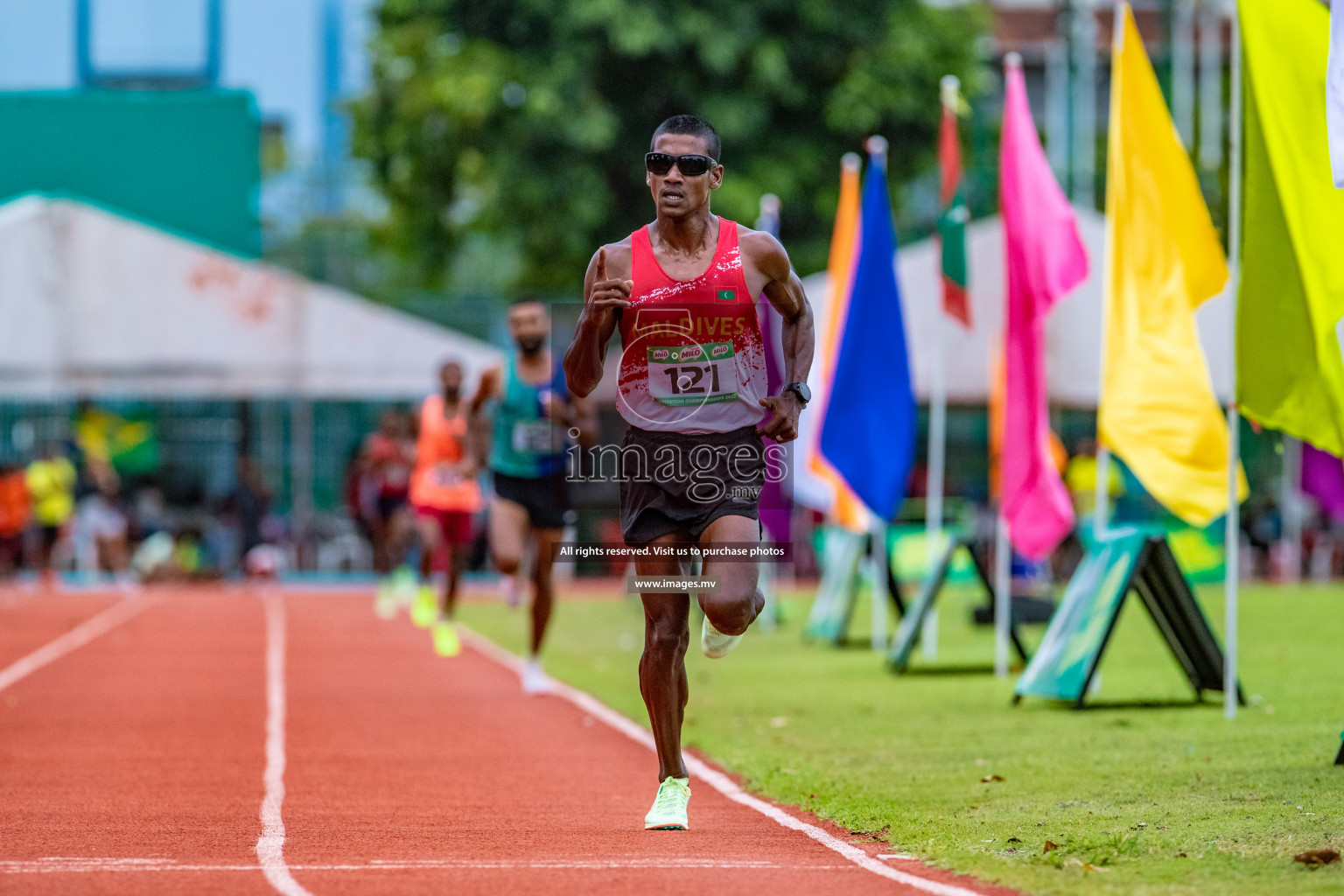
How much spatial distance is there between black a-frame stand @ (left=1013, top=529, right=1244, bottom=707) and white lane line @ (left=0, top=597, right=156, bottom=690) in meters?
7.16

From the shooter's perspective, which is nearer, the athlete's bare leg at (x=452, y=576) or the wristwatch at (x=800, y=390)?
the wristwatch at (x=800, y=390)

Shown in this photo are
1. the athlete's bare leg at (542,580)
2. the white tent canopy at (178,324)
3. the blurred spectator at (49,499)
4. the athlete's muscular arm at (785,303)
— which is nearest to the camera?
the athlete's muscular arm at (785,303)

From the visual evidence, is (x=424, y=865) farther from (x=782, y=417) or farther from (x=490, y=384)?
(x=490, y=384)

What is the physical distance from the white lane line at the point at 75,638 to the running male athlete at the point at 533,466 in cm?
371

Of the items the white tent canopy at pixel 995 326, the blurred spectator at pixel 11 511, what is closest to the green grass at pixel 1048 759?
the white tent canopy at pixel 995 326

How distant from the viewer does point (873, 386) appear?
15406 mm

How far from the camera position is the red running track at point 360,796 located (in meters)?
6.33

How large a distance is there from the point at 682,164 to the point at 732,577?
152 centimetres

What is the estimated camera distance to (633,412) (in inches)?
293

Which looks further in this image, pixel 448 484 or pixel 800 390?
pixel 448 484

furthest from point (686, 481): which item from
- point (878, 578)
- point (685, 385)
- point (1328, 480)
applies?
point (1328, 480)

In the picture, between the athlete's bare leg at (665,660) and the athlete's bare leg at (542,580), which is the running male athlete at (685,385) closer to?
the athlete's bare leg at (665,660)

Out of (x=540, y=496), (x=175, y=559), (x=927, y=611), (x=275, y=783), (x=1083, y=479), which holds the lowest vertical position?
(x=175, y=559)

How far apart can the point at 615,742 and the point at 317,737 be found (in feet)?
5.38
